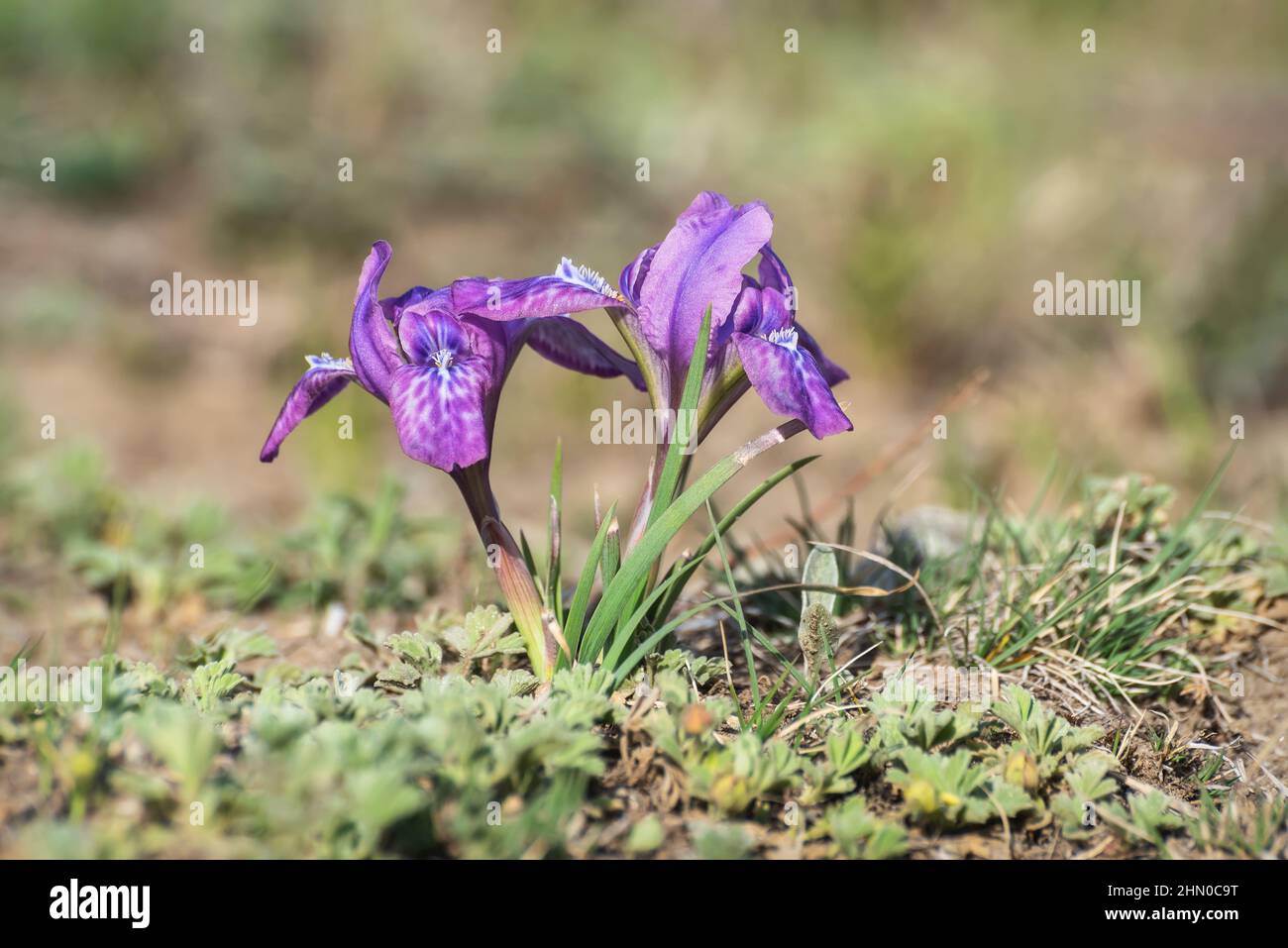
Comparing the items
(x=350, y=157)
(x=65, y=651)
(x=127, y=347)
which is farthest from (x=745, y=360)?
(x=350, y=157)

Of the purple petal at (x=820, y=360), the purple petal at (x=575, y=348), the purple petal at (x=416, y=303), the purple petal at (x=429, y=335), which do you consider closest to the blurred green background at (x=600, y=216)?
the purple petal at (x=820, y=360)

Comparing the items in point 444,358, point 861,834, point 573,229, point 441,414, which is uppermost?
point 573,229

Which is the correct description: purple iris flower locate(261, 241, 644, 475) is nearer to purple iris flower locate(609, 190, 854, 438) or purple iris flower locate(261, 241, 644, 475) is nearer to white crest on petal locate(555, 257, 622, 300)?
white crest on petal locate(555, 257, 622, 300)

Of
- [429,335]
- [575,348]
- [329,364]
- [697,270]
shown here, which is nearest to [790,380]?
[697,270]

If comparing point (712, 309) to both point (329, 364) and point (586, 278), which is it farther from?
point (329, 364)

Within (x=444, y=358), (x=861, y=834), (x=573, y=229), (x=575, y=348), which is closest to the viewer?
(x=861, y=834)

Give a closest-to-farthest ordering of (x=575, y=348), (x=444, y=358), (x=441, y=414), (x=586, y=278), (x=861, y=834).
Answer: (x=861, y=834), (x=441, y=414), (x=444, y=358), (x=586, y=278), (x=575, y=348)

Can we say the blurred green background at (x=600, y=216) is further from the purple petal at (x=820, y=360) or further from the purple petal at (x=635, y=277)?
the purple petal at (x=635, y=277)

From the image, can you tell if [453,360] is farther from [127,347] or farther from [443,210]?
[443,210]
